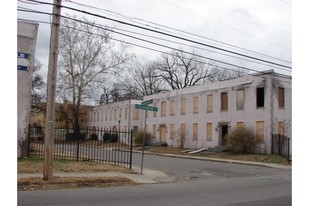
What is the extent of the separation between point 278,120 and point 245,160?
16.5 ft

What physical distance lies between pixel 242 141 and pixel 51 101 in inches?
803

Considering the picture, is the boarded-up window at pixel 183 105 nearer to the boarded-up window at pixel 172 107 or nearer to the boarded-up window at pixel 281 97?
the boarded-up window at pixel 172 107

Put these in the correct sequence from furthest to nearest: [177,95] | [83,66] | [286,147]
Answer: [83,66], [177,95], [286,147]

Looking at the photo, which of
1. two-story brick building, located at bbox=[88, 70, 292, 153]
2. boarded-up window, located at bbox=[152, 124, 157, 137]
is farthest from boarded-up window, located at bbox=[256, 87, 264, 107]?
boarded-up window, located at bbox=[152, 124, 157, 137]

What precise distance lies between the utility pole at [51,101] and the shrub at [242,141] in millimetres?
20113

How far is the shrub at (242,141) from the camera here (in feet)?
96.3

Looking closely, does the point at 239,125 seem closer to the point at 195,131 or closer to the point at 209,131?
the point at 209,131

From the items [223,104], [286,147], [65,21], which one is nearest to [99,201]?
[286,147]

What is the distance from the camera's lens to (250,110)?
101 feet

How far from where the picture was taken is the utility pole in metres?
11.7

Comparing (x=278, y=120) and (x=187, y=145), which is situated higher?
(x=278, y=120)

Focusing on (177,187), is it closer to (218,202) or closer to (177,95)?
(218,202)

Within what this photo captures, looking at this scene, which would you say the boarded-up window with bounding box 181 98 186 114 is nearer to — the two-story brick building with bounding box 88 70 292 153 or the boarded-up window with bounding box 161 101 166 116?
the two-story brick building with bounding box 88 70 292 153

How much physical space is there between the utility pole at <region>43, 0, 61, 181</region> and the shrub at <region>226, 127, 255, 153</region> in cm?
2011
